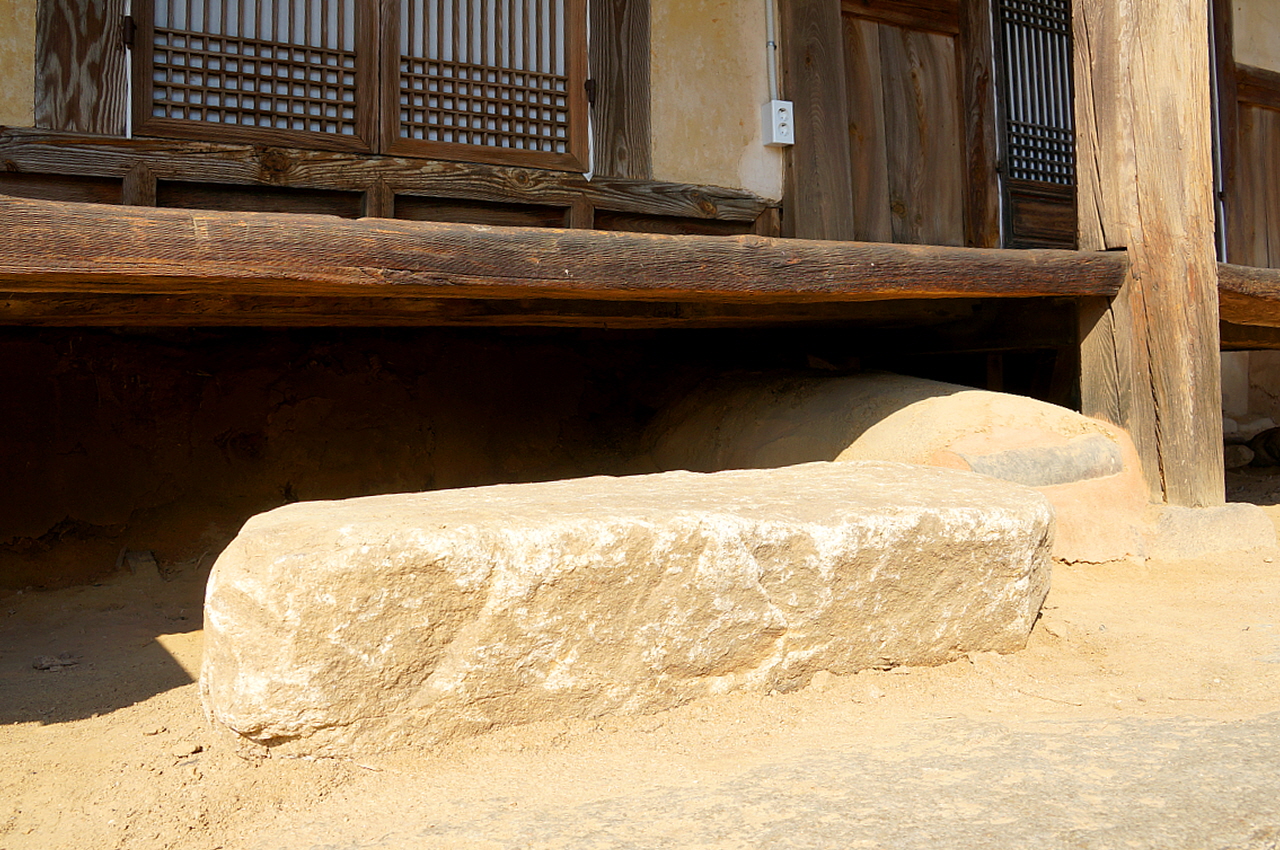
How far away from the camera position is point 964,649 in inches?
96.0

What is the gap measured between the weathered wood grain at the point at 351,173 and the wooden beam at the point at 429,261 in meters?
1.07

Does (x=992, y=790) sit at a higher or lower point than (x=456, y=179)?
lower

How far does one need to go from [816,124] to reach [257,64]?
270 cm

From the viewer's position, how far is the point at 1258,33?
704 centimetres

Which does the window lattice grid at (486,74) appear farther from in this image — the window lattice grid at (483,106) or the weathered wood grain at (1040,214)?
the weathered wood grain at (1040,214)

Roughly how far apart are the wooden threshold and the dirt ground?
3.42 feet

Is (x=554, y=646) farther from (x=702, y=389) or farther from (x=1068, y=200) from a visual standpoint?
(x=1068, y=200)

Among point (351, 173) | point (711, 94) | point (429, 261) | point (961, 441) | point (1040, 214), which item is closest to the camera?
point (429, 261)

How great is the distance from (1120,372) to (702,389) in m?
1.78

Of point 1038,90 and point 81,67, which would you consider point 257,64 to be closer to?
point 81,67

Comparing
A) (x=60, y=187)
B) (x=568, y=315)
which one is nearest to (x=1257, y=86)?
(x=568, y=315)

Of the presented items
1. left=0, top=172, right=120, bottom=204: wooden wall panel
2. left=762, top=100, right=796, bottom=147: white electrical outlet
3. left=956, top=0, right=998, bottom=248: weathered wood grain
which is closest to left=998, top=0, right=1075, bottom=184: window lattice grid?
left=956, top=0, right=998, bottom=248: weathered wood grain

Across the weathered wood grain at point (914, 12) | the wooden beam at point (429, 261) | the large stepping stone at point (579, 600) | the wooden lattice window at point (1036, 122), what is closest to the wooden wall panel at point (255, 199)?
the wooden beam at point (429, 261)

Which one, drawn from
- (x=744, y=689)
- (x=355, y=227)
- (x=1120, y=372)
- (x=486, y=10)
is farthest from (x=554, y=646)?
(x=486, y=10)
